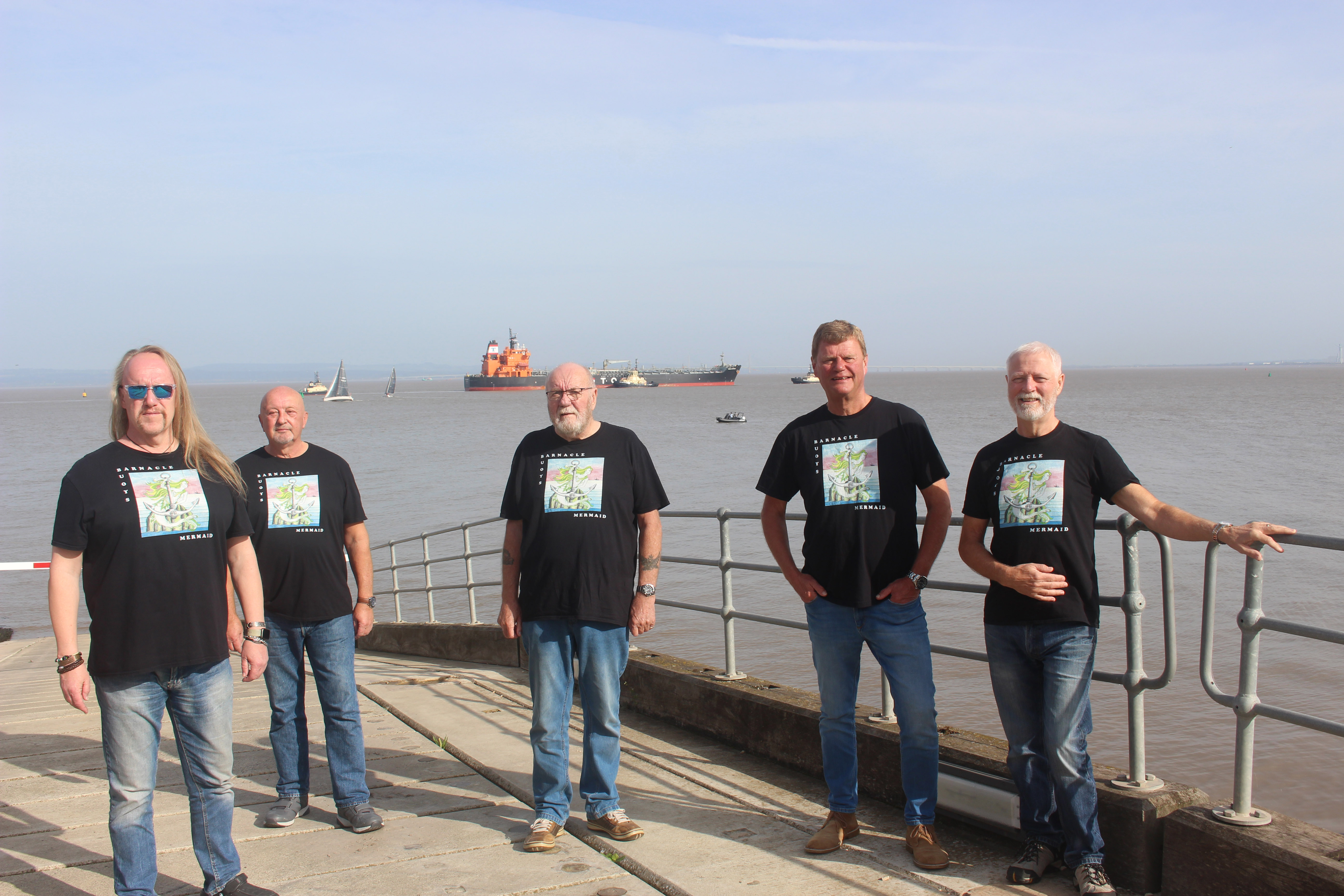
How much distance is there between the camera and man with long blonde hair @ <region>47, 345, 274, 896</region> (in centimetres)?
312

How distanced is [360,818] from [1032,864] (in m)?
2.52

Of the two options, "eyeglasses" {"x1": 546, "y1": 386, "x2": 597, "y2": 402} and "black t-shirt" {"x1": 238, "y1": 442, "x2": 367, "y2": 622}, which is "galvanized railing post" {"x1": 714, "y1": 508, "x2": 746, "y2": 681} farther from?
"black t-shirt" {"x1": 238, "y1": 442, "x2": 367, "y2": 622}

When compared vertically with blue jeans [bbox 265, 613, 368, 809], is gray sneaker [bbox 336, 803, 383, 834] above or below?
below

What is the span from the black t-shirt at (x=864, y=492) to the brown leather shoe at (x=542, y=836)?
1380 millimetres

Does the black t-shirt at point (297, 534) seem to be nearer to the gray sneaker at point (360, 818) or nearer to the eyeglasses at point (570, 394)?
the gray sneaker at point (360, 818)

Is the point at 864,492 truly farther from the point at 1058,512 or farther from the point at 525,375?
the point at 525,375

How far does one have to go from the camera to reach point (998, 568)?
330cm

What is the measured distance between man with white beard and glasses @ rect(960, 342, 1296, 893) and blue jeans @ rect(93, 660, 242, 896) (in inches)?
A: 97.7

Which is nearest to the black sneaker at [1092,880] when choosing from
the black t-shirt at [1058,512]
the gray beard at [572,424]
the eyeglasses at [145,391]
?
the black t-shirt at [1058,512]

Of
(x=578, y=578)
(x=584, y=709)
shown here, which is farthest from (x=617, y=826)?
(x=578, y=578)

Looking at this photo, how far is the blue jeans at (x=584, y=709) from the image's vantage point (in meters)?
4.00

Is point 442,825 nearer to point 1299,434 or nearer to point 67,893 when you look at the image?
point 67,893

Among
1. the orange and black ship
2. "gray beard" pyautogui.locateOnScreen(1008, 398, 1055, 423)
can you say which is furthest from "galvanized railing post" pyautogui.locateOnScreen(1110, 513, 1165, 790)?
the orange and black ship

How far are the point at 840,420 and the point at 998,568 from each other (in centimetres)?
81
